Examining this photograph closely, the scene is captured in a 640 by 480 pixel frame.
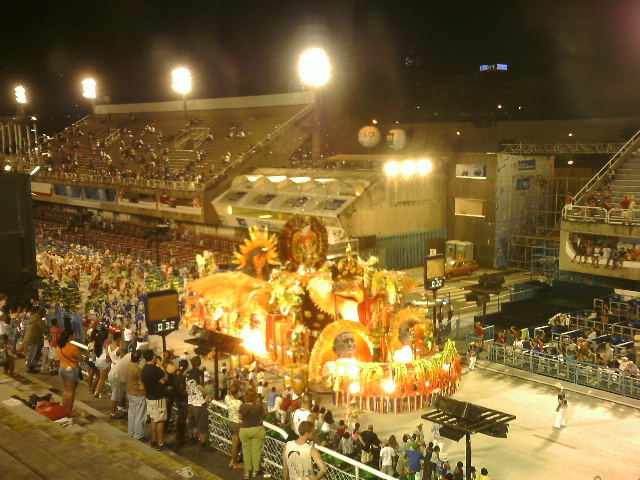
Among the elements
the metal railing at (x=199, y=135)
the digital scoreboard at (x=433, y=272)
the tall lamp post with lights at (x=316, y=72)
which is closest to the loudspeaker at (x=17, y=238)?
the digital scoreboard at (x=433, y=272)

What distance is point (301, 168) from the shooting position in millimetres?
41500

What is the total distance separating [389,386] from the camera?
52.6 ft

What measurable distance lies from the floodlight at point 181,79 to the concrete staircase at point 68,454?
43.3 metres

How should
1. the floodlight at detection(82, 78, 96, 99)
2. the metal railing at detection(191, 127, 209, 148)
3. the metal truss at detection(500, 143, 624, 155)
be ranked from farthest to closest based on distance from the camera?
1. the floodlight at detection(82, 78, 96, 99)
2. the metal railing at detection(191, 127, 209, 148)
3. the metal truss at detection(500, 143, 624, 155)

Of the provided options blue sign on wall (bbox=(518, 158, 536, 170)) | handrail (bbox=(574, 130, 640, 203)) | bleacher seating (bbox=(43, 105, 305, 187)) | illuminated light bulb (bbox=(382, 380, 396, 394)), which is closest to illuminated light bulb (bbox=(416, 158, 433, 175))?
blue sign on wall (bbox=(518, 158, 536, 170))

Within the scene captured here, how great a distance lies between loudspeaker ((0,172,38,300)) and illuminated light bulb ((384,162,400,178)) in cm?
1867

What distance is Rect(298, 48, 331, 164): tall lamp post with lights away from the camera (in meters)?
43.9

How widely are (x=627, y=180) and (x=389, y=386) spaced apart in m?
17.7

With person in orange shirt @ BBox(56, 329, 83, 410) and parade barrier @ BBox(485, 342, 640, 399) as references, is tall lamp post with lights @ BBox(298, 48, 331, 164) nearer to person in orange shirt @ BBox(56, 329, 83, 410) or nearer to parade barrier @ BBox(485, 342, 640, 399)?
parade barrier @ BBox(485, 342, 640, 399)

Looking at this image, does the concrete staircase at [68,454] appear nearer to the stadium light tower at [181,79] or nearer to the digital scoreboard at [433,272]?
the digital scoreboard at [433,272]

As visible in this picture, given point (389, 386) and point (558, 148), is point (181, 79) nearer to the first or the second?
point (558, 148)

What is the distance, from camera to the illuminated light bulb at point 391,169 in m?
35.4

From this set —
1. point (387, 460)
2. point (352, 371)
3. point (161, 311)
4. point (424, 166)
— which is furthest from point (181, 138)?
point (387, 460)

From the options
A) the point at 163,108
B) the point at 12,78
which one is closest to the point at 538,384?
the point at 163,108
